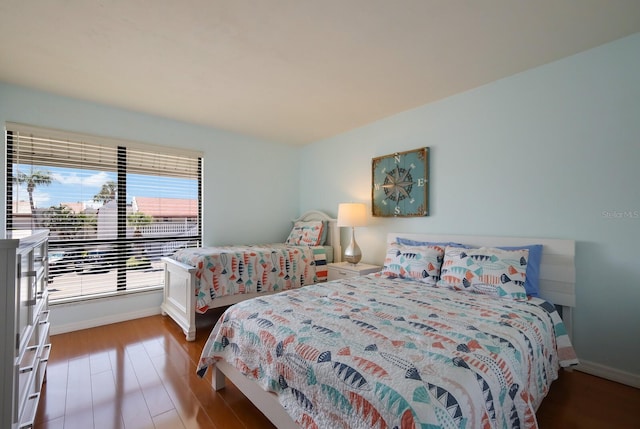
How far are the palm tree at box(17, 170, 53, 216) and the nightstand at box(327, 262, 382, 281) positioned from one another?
10.1 feet

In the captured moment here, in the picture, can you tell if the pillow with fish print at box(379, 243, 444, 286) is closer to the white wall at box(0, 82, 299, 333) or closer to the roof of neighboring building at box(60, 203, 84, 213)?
the white wall at box(0, 82, 299, 333)

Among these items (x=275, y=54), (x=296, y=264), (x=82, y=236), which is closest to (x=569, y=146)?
(x=275, y=54)

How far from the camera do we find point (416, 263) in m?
2.58

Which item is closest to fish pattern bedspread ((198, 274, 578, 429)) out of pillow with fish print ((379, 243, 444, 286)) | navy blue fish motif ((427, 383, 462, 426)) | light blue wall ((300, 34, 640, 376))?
navy blue fish motif ((427, 383, 462, 426))

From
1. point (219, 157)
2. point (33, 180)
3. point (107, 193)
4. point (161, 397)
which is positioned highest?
point (219, 157)

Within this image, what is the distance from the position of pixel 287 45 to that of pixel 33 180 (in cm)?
286

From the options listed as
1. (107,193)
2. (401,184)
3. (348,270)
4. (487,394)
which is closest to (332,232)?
(348,270)

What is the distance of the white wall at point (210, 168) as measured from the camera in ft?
9.53

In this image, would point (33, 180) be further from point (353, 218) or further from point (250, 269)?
point (353, 218)

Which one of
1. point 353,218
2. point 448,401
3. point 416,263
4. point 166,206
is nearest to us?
point 448,401

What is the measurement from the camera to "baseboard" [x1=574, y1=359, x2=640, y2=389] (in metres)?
2.00

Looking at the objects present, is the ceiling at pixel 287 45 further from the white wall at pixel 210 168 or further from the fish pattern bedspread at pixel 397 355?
the fish pattern bedspread at pixel 397 355

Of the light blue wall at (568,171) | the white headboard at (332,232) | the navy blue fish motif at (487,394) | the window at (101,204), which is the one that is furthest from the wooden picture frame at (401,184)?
the window at (101,204)

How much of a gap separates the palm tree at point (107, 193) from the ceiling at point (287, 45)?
2.94 ft
